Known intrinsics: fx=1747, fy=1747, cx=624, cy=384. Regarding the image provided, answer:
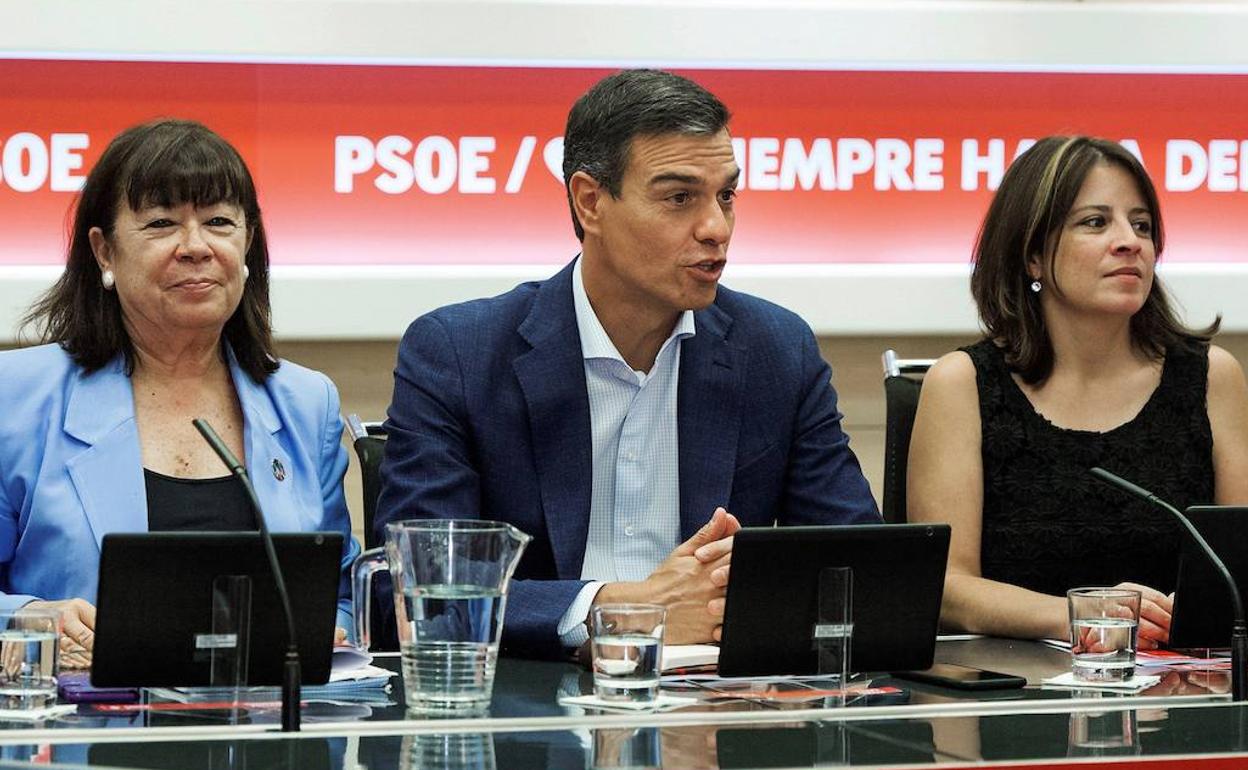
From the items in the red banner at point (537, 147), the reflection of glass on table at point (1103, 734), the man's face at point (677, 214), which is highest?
the red banner at point (537, 147)

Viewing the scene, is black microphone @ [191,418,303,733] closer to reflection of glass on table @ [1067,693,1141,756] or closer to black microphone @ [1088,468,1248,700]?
reflection of glass on table @ [1067,693,1141,756]

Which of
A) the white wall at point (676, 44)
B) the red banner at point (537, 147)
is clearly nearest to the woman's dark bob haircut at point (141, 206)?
the white wall at point (676, 44)

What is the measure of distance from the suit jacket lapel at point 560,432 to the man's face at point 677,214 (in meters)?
0.18

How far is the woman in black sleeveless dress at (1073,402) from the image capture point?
3.03 meters

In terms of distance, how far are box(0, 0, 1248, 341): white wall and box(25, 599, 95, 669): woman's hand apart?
155cm

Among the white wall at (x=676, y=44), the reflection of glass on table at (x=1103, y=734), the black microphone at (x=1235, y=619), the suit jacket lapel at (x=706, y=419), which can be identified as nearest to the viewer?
the reflection of glass on table at (x=1103, y=734)

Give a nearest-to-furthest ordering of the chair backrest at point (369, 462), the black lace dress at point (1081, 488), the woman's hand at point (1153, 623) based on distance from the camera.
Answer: the woman's hand at point (1153, 623) → the chair backrest at point (369, 462) → the black lace dress at point (1081, 488)

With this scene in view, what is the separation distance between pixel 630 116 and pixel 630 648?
1079mm

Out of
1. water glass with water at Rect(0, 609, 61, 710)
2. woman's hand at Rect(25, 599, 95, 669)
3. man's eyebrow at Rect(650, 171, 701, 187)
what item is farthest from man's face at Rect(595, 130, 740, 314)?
water glass with water at Rect(0, 609, 61, 710)

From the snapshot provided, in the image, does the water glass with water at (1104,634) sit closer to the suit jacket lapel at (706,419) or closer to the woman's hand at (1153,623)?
the woman's hand at (1153,623)

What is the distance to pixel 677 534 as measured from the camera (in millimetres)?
2799

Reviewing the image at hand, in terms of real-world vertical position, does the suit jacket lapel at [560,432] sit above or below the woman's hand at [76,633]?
above

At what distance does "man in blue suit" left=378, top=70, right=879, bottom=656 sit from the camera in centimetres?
273

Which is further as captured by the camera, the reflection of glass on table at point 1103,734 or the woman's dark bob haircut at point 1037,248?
the woman's dark bob haircut at point 1037,248
